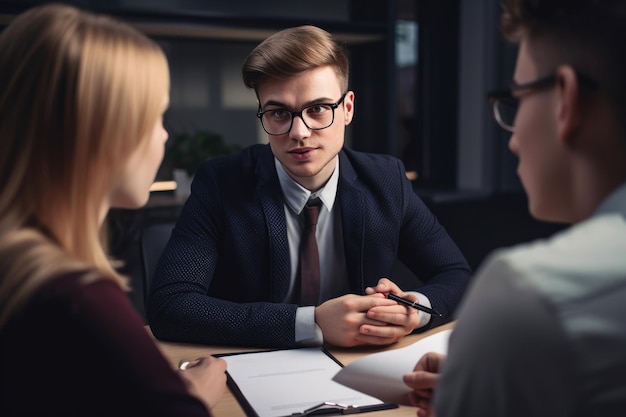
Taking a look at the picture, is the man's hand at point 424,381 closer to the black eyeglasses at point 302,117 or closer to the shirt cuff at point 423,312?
the shirt cuff at point 423,312

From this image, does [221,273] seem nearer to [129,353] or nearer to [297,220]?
[297,220]

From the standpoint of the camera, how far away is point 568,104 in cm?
71

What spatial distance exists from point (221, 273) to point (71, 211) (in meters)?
0.93

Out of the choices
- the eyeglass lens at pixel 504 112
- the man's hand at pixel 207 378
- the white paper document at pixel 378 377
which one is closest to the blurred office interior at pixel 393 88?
the man's hand at pixel 207 378

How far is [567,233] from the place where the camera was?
646mm

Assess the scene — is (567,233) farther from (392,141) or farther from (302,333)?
(392,141)

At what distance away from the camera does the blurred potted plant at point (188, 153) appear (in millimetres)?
3035

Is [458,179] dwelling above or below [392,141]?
below

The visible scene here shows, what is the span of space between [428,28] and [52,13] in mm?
3400

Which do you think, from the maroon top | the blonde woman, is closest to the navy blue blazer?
the blonde woman

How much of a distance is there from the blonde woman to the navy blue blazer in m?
0.56

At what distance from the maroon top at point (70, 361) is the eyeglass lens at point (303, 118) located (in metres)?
0.99

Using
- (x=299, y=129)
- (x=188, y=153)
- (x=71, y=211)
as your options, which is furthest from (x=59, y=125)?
(x=188, y=153)

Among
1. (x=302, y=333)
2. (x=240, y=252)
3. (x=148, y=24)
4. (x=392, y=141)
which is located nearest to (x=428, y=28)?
(x=392, y=141)
